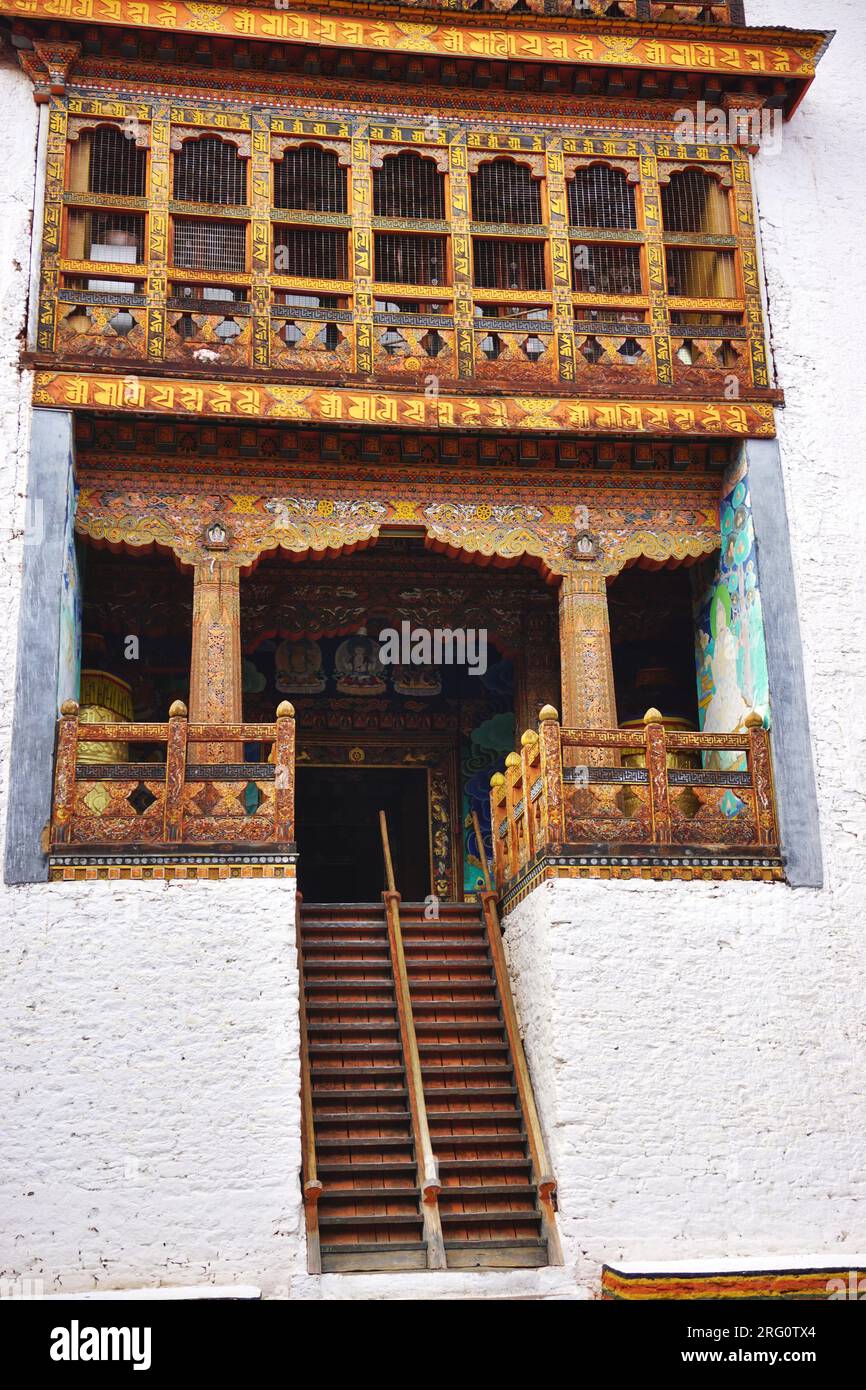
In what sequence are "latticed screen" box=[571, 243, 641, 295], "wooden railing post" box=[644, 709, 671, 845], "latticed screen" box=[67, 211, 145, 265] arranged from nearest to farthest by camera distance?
"wooden railing post" box=[644, 709, 671, 845]
"latticed screen" box=[67, 211, 145, 265]
"latticed screen" box=[571, 243, 641, 295]

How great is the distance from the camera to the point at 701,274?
948 cm

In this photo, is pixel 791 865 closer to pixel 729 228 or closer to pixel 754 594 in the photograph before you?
pixel 754 594

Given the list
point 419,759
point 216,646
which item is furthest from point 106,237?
point 419,759

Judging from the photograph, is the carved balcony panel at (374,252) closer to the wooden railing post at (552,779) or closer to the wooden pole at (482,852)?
the wooden railing post at (552,779)

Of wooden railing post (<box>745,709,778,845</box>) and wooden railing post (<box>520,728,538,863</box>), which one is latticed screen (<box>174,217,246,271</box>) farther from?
wooden railing post (<box>745,709,778,845</box>)

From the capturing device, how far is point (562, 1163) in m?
6.64

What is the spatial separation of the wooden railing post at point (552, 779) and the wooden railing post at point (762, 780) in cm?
113

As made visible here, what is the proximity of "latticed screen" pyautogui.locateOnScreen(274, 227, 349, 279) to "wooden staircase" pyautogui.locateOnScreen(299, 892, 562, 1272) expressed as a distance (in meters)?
3.84

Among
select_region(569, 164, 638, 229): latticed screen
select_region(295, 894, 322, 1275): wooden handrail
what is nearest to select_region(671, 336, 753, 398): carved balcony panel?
select_region(569, 164, 638, 229): latticed screen

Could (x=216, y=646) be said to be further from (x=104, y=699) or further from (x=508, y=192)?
(x=508, y=192)

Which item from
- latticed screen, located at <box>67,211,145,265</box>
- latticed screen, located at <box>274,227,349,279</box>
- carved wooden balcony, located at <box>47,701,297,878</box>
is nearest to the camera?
carved wooden balcony, located at <box>47,701,297,878</box>

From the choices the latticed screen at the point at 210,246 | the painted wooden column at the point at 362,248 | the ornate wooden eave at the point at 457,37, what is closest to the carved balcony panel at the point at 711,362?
the ornate wooden eave at the point at 457,37

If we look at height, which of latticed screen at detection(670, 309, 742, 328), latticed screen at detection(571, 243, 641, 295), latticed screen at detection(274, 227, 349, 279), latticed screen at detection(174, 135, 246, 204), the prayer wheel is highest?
latticed screen at detection(174, 135, 246, 204)

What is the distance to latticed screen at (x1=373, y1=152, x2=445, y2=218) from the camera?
934cm
